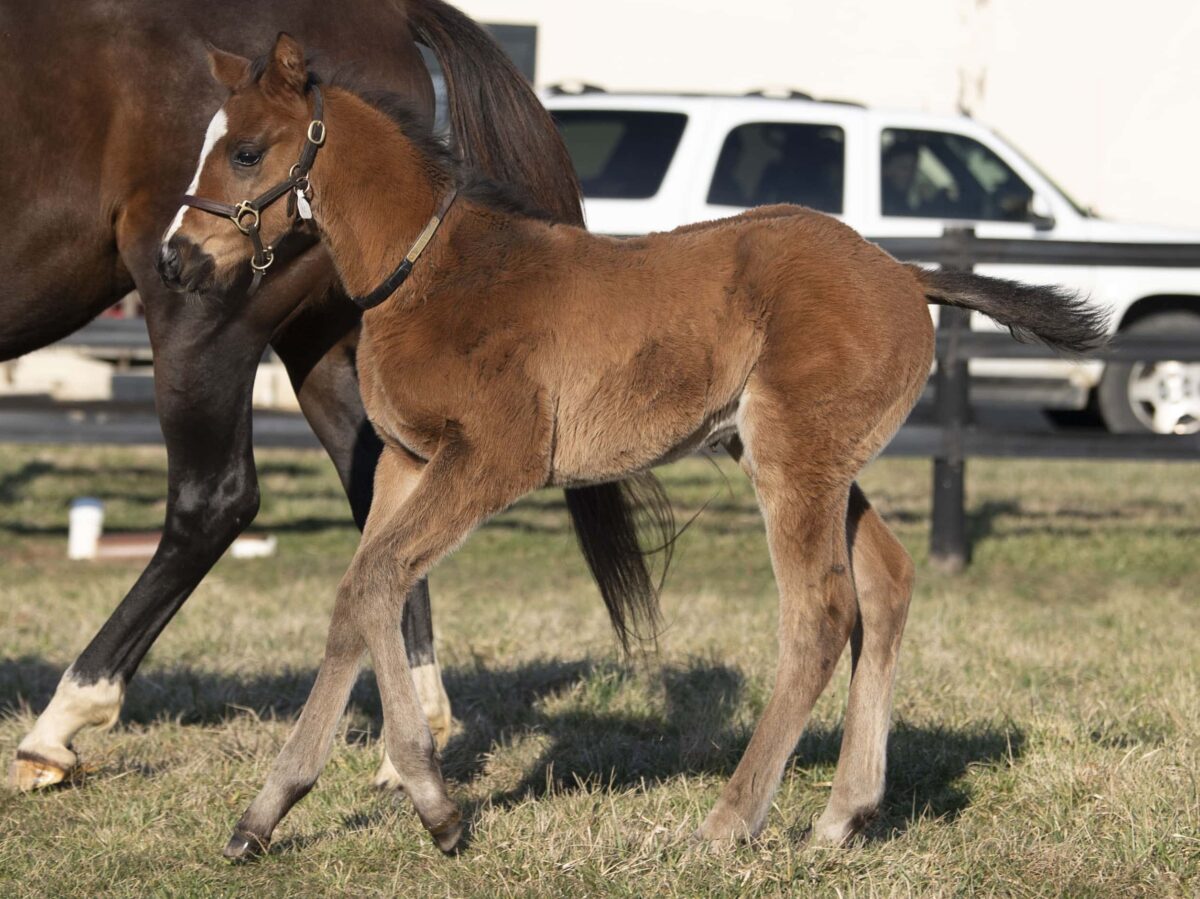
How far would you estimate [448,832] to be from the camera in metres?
3.18

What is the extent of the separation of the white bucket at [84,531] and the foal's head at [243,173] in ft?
14.6

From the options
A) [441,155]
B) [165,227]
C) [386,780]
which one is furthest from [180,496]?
[441,155]

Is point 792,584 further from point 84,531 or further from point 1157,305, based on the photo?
point 1157,305

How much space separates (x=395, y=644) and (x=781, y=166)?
6.70m

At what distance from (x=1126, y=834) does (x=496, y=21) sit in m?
13.0

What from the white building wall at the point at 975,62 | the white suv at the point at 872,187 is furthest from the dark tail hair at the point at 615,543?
the white building wall at the point at 975,62

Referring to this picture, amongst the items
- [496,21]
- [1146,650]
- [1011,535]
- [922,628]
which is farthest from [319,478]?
[496,21]

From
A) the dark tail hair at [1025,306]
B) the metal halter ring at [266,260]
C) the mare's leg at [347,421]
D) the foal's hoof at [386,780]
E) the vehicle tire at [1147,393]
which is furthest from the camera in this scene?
the vehicle tire at [1147,393]

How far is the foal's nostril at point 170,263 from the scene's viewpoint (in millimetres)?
3211

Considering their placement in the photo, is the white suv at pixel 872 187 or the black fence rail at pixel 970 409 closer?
the black fence rail at pixel 970 409

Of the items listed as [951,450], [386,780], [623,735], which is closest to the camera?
[386,780]

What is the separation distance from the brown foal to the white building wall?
11973 mm

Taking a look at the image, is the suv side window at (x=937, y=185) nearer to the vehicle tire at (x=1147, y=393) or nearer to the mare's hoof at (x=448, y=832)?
the vehicle tire at (x=1147, y=393)

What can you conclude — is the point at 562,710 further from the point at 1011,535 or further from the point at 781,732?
the point at 1011,535
